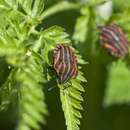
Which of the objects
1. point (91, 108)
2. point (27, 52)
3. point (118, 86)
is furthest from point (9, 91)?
point (118, 86)

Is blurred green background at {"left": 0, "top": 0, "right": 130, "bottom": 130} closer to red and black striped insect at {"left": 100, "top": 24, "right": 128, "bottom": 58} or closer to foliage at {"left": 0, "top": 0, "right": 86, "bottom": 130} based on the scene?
red and black striped insect at {"left": 100, "top": 24, "right": 128, "bottom": 58}

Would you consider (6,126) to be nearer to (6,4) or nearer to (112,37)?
(112,37)

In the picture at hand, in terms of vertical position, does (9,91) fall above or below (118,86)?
below

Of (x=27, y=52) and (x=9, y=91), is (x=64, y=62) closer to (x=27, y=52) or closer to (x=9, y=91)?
(x=27, y=52)

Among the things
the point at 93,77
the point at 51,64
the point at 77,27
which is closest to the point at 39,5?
the point at 51,64

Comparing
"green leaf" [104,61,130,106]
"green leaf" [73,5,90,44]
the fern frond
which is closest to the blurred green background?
"green leaf" [104,61,130,106]
